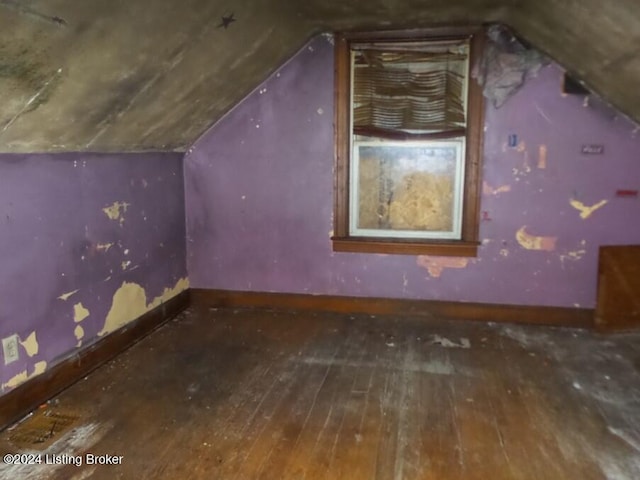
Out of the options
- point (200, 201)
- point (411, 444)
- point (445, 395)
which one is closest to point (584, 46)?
point (445, 395)

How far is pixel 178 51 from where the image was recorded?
2506 millimetres

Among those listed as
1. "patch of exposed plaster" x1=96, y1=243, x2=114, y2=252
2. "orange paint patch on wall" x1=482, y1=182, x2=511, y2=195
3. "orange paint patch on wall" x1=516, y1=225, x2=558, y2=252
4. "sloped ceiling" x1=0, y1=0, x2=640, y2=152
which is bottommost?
"orange paint patch on wall" x1=516, y1=225, x2=558, y2=252

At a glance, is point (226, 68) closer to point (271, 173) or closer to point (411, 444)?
point (271, 173)

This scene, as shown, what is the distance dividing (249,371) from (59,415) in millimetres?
978

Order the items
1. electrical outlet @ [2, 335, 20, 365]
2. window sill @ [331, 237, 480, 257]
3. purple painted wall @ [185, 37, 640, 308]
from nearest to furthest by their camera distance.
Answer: electrical outlet @ [2, 335, 20, 365] < purple painted wall @ [185, 37, 640, 308] < window sill @ [331, 237, 480, 257]

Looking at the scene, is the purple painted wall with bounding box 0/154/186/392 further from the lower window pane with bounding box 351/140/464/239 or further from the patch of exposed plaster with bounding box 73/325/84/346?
the lower window pane with bounding box 351/140/464/239

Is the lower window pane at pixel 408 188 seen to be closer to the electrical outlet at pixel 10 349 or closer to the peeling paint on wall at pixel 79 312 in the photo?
the peeling paint on wall at pixel 79 312

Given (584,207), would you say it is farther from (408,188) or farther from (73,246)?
(73,246)

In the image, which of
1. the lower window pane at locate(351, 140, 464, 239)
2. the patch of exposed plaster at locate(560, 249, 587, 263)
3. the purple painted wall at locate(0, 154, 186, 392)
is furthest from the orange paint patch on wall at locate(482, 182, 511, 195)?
the purple painted wall at locate(0, 154, 186, 392)

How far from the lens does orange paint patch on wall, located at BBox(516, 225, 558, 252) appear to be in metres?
3.63

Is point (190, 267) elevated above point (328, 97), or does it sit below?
below

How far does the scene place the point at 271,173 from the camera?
396 cm

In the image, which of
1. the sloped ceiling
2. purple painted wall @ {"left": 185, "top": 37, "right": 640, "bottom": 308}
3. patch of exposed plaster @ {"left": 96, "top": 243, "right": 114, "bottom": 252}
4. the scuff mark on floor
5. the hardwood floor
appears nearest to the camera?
the sloped ceiling

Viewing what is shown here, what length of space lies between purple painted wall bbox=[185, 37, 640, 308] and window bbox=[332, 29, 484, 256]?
0.11 metres
